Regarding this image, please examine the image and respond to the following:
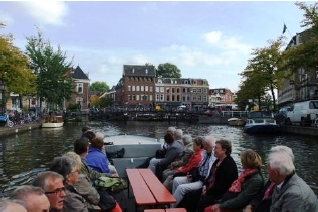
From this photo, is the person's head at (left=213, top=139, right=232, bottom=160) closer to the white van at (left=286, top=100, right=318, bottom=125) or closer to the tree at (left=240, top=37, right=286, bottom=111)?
the white van at (left=286, top=100, right=318, bottom=125)

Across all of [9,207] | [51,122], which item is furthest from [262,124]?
[9,207]

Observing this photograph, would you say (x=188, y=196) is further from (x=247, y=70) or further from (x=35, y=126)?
(x=247, y=70)

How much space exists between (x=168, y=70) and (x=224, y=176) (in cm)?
10248

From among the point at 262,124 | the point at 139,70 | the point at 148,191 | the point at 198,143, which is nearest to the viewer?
the point at 148,191

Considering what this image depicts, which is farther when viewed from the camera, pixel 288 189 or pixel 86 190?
pixel 86 190

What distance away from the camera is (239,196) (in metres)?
4.86

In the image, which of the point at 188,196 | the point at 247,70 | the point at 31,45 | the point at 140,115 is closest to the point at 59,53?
the point at 31,45

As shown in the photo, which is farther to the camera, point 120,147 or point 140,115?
point 140,115

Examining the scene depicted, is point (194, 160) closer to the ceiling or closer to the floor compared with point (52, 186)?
closer to the floor

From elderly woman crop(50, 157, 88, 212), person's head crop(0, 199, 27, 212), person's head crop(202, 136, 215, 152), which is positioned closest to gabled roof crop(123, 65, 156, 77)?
person's head crop(202, 136, 215, 152)

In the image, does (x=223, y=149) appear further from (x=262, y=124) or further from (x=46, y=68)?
(x=46, y=68)

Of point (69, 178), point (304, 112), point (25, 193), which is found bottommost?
point (69, 178)

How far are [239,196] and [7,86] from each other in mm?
34043

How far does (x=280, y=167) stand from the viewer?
3.82 m
